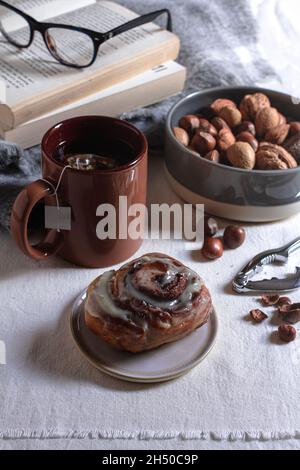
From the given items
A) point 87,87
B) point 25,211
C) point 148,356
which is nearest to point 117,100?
point 87,87

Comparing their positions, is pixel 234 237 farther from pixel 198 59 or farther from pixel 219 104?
pixel 198 59

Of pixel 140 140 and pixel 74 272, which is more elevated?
pixel 140 140

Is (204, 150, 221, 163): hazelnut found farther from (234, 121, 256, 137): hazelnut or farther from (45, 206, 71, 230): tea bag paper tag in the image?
(45, 206, 71, 230): tea bag paper tag

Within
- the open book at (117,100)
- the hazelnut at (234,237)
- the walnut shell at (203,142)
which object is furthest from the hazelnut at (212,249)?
the open book at (117,100)

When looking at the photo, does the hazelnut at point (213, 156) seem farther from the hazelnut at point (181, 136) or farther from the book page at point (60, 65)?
the book page at point (60, 65)
